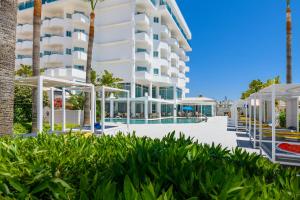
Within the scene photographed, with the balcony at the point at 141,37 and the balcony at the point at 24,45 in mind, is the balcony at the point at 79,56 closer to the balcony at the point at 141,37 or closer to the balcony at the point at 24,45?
the balcony at the point at 141,37

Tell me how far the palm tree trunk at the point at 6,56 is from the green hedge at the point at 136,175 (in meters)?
3.68

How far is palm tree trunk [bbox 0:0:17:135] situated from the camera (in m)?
7.03

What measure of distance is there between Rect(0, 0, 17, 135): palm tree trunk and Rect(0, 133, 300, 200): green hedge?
368cm

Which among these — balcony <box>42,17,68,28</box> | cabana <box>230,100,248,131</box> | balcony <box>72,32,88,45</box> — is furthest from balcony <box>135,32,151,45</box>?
cabana <box>230,100,248,131</box>

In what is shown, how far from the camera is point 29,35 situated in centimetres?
4756

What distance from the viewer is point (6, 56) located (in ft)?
23.5

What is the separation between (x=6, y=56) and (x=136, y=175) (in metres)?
6.54

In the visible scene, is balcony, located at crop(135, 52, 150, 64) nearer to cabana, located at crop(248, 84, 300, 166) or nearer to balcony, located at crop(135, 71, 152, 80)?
balcony, located at crop(135, 71, 152, 80)

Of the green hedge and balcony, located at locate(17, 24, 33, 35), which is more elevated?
balcony, located at locate(17, 24, 33, 35)

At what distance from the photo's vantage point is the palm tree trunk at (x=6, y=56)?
23.1 feet

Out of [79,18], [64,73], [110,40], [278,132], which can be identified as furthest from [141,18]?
[278,132]

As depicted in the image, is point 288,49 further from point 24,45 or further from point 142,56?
point 24,45

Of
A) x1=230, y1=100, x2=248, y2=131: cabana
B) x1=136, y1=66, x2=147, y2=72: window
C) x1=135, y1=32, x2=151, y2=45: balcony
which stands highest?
x1=135, y1=32, x2=151, y2=45: balcony

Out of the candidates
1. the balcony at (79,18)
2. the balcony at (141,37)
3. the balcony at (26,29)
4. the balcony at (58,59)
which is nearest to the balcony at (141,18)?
the balcony at (141,37)
